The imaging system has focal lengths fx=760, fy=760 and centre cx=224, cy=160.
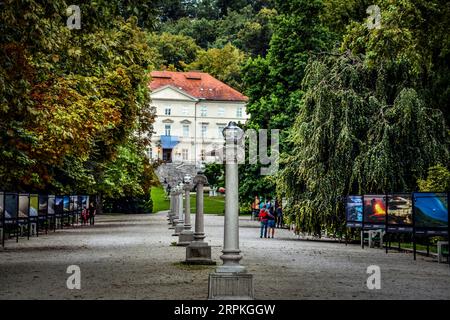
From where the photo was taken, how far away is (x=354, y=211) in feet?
97.0

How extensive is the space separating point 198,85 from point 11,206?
117609mm

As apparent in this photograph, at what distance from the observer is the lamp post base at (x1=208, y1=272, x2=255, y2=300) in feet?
39.5

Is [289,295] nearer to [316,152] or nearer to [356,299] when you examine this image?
[356,299]

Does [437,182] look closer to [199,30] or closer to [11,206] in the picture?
[11,206]

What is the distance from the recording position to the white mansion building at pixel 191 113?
143 meters

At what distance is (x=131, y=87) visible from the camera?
152 feet

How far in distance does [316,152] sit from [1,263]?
1691 centimetres

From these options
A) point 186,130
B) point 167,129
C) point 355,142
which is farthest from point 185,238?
point 186,130

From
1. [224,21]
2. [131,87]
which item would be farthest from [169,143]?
[131,87]

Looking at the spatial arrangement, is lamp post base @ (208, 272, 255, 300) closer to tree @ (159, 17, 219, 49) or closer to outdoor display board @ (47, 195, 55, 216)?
outdoor display board @ (47, 195, 55, 216)

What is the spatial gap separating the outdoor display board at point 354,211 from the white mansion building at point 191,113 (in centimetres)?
11234

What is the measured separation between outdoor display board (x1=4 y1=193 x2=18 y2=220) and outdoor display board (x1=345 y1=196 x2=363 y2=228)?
13.0 meters

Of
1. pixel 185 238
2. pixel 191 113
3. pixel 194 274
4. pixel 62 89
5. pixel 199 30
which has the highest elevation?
pixel 199 30

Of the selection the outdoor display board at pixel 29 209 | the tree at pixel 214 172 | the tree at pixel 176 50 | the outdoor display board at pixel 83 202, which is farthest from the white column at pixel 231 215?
the tree at pixel 176 50
